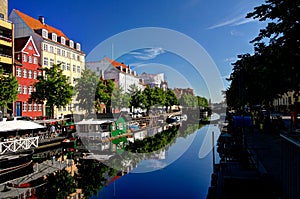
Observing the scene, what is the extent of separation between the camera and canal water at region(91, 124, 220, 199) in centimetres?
1486

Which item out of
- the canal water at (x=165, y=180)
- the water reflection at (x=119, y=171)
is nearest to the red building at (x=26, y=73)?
the water reflection at (x=119, y=171)

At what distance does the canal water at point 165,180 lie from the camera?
14859 millimetres

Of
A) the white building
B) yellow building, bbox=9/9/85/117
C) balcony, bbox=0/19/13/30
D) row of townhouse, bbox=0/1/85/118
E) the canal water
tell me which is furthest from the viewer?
the white building

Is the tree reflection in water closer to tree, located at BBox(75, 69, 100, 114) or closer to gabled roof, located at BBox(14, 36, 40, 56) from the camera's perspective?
tree, located at BBox(75, 69, 100, 114)

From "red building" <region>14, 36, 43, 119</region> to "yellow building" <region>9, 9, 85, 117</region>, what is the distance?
3.34 m

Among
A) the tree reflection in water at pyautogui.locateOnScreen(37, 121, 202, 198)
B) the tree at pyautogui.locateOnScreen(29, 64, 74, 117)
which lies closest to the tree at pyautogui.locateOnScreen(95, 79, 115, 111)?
the tree at pyautogui.locateOnScreen(29, 64, 74, 117)

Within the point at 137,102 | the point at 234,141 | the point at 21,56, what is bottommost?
the point at 234,141

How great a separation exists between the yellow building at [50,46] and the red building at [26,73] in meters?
3.34

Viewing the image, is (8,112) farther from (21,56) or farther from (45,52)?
(45,52)

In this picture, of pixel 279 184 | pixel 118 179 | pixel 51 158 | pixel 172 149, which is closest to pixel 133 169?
pixel 118 179

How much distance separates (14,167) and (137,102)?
42.0 meters

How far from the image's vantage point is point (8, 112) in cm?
4053

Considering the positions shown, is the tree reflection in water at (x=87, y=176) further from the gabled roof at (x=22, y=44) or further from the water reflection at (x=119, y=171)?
the gabled roof at (x=22, y=44)

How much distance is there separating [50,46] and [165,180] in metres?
44.7
